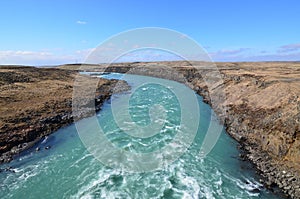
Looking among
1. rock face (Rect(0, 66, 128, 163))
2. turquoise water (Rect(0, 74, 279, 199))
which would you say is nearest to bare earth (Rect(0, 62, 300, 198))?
rock face (Rect(0, 66, 128, 163))

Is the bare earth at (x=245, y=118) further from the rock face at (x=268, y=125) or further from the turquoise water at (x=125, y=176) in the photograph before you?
the turquoise water at (x=125, y=176)

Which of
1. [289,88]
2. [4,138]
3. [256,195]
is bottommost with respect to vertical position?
[256,195]

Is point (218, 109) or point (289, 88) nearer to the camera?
point (289, 88)

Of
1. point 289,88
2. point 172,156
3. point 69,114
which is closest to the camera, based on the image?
point 172,156

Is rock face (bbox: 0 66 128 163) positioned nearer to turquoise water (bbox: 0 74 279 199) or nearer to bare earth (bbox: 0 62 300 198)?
bare earth (bbox: 0 62 300 198)

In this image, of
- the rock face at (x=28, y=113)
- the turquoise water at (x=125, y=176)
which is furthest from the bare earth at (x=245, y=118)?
the turquoise water at (x=125, y=176)

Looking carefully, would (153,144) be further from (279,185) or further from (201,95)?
(201,95)

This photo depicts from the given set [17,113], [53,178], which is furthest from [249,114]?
[17,113]

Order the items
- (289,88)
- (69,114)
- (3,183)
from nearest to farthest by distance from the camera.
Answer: (3,183), (289,88), (69,114)
